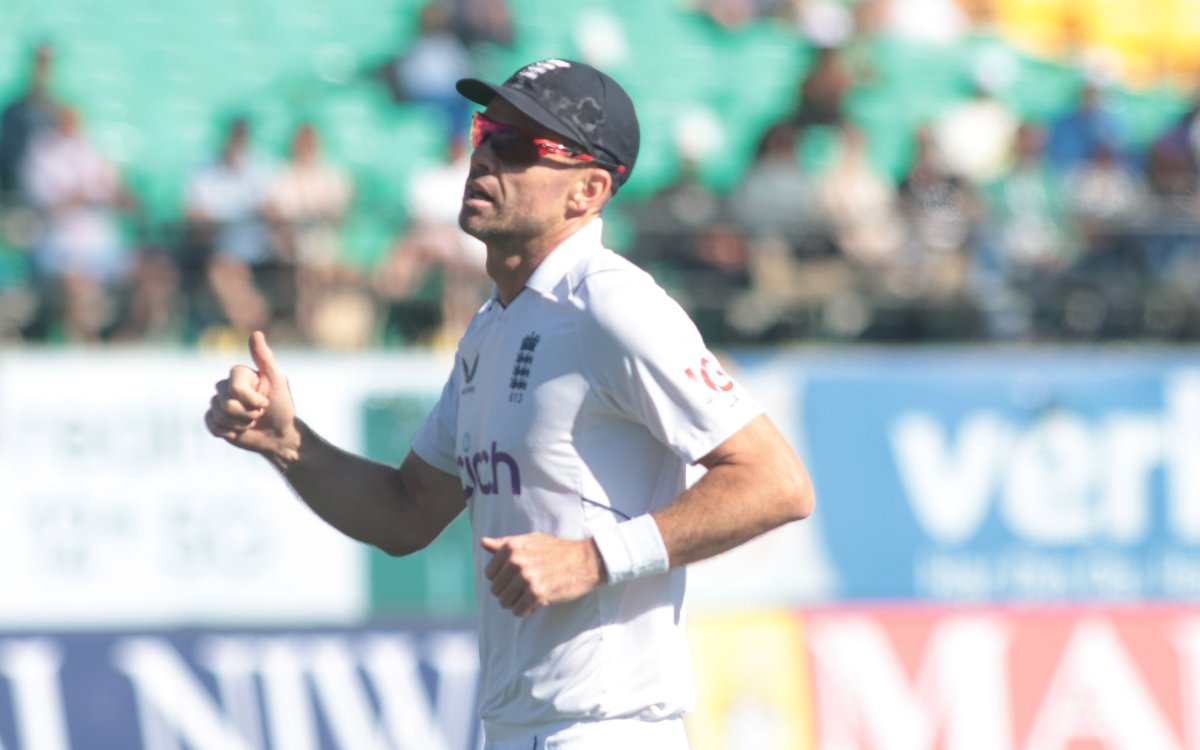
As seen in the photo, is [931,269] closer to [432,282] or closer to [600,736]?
[432,282]

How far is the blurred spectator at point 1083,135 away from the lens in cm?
1194

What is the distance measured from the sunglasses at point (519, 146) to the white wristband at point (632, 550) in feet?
2.65

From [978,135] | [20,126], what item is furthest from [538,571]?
[978,135]

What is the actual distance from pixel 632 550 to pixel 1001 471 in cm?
674

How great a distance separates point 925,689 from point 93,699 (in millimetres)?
4013

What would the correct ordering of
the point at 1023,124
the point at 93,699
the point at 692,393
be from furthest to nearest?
the point at 1023,124, the point at 93,699, the point at 692,393

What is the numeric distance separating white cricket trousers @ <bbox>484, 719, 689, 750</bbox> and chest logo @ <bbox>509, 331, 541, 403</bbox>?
2.24ft

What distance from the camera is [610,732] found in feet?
12.4

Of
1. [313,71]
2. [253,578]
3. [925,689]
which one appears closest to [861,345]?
[925,689]

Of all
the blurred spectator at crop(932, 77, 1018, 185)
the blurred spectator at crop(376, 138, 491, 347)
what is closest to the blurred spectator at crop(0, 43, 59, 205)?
the blurred spectator at crop(376, 138, 491, 347)

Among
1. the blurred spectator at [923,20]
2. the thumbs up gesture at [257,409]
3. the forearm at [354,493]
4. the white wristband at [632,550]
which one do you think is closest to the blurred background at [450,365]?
the blurred spectator at [923,20]

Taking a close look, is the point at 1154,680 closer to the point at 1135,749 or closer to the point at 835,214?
the point at 1135,749

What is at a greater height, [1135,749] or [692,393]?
[692,393]

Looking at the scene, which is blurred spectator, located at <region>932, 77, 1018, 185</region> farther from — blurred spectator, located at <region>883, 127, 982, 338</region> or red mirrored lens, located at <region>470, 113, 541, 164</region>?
red mirrored lens, located at <region>470, 113, 541, 164</region>
